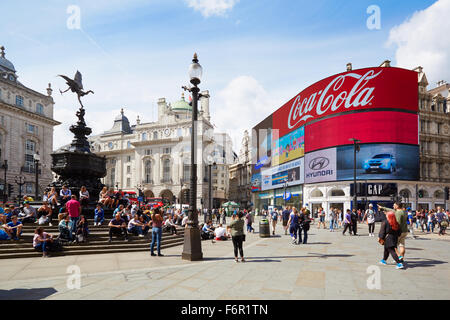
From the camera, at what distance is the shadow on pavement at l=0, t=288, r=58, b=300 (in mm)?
5621

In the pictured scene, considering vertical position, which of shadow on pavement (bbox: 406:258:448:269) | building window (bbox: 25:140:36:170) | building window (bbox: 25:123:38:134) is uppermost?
building window (bbox: 25:123:38:134)

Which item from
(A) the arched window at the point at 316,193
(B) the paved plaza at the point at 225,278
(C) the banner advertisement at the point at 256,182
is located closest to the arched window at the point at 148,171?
(C) the banner advertisement at the point at 256,182

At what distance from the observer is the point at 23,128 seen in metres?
52.0

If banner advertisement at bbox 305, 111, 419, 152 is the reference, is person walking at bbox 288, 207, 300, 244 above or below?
below

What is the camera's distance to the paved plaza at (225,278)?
18.8ft

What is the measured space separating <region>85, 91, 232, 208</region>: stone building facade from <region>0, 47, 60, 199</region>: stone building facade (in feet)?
47.5

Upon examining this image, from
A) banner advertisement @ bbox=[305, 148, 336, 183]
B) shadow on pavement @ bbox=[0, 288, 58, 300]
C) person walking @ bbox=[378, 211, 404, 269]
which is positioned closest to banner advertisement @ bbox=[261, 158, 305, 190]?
banner advertisement @ bbox=[305, 148, 336, 183]

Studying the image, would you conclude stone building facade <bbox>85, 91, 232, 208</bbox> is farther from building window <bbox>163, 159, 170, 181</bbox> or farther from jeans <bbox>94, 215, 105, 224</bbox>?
jeans <bbox>94, 215, 105, 224</bbox>

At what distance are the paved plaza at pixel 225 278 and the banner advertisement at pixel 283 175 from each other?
4067cm

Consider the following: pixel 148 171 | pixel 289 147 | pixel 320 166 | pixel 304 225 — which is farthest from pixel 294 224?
pixel 148 171

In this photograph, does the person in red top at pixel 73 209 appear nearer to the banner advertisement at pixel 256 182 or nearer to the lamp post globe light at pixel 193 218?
the lamp post globe light at pixel 193 218

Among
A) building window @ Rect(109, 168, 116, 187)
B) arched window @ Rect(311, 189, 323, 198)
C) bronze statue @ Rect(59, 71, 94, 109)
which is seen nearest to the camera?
bronze statue @ Rect(59, 71, 94, 109)

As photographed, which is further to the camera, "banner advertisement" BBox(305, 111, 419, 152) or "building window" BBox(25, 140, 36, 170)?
"building window" BBox(25, 140, 36, 170)

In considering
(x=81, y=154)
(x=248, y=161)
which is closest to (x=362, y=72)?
(x=81, y=154)
